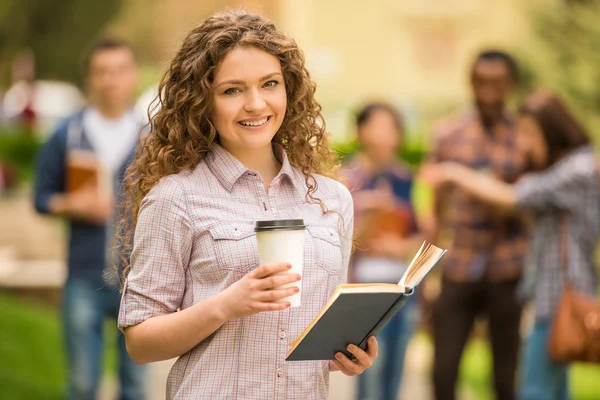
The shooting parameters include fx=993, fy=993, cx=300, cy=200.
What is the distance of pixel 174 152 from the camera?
8.63ft

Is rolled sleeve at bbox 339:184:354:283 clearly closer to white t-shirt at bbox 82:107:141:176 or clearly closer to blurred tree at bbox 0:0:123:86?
white t-shirt at bbox 82:107:141:176

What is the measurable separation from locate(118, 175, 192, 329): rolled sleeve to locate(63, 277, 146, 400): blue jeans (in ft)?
9.52

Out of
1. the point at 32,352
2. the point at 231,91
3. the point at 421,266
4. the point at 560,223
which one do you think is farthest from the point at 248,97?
the point at 32,352

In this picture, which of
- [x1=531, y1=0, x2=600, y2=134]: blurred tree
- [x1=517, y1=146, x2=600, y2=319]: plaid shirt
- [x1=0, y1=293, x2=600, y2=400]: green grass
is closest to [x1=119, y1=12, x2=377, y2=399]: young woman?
[x1=517, y1=146, x2=600, y2=319]: plaid shirt

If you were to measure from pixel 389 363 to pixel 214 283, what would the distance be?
356 centimetres

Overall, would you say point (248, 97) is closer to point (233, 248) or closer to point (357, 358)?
point (233, 248)

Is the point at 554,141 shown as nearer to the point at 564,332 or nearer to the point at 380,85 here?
the point at 564,332

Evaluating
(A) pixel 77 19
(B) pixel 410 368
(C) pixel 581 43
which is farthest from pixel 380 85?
(B) pixel 410 368

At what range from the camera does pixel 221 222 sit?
8.30 feet

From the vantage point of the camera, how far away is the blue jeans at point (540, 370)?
4871mm

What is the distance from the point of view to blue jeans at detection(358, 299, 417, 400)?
5.83 meters

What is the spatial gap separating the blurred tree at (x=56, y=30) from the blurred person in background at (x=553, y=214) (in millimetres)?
20050

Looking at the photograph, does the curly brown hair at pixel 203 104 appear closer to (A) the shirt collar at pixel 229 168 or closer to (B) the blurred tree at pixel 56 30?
(A) the shirt collar at pixel 229 168

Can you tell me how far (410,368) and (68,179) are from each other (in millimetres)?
3605
